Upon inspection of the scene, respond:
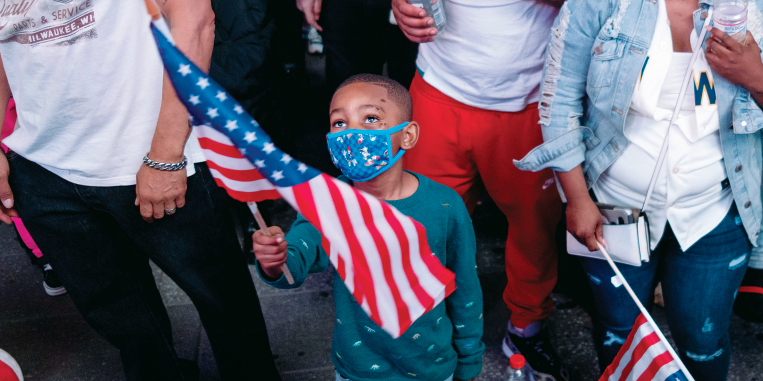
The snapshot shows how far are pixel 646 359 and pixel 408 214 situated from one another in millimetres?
791

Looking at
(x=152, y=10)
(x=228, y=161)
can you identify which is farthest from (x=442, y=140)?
(x=152, y=10)

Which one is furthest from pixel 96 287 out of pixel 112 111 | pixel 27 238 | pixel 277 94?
pixel 277 94

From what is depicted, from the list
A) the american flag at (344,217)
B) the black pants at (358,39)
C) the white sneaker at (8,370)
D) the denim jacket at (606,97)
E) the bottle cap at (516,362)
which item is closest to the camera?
the american flag at (344,217)

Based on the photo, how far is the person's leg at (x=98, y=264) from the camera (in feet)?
6.64

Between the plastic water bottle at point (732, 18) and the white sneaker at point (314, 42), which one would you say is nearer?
the plastic water bottle at point (732, 18)

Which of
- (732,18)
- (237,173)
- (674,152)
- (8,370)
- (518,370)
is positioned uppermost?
(732,18)

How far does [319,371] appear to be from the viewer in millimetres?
2996

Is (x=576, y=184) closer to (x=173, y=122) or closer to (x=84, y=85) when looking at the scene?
(x=173, y=122)

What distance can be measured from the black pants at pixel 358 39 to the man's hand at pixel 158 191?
5.73ft

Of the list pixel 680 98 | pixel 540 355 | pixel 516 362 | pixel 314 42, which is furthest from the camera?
pixel 314 42

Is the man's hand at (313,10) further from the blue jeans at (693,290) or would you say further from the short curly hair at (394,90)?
the blue jeans at (693,290)

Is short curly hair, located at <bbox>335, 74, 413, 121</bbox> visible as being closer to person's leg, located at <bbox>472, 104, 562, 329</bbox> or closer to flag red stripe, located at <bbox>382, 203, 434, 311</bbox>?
flag red stripe, located at <bbox>382, 203, 434, 311</bbox>

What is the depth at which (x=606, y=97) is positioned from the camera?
1.89 meters

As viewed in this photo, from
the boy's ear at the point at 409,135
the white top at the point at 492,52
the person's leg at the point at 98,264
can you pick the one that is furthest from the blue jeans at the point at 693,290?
the person's leg at the point at 98,264
